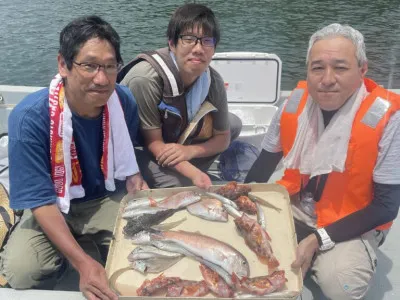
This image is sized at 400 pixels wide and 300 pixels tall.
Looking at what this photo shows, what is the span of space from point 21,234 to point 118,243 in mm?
759

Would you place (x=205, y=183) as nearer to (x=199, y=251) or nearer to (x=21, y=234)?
(x=199, y=251)

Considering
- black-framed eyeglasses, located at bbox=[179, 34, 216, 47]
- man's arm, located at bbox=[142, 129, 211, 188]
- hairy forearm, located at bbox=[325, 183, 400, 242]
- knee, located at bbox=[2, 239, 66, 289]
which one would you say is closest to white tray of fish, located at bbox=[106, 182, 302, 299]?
hairy forearm, located at bbox=[325, 183, 400, 242]

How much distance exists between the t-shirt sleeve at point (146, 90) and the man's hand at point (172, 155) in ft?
0.65

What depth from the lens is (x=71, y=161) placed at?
112 inches

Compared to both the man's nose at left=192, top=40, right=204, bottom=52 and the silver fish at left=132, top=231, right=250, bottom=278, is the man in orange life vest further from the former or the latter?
the man's nose at left=192, top=40, right=204, bottom=52

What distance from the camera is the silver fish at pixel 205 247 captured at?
234 centimetres

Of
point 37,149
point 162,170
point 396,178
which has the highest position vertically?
point 37,149

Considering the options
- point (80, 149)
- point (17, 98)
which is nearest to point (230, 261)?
point (80, 149)

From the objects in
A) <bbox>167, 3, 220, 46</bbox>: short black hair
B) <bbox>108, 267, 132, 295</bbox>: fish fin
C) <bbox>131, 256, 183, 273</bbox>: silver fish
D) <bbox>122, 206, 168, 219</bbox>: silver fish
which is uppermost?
<bbox>167, 3, 220, 46</bbox>: short black hair

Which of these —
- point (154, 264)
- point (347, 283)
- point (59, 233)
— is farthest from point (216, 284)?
point (59, 233)

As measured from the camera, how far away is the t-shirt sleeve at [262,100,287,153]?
3084 millimetres

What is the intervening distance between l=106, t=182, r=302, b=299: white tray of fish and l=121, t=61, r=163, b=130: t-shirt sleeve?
2.29ft

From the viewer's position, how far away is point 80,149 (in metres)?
2.89

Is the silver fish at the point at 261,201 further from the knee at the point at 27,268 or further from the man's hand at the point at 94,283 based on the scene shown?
the knee at the point at 27,268
